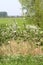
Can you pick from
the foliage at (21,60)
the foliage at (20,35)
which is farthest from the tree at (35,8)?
the foliage at (21,60)

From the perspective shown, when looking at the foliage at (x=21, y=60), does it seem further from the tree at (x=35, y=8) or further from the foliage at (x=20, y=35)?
the tree at (x=35, y=8)

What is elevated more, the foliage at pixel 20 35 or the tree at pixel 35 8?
the tree at pixel 35 8

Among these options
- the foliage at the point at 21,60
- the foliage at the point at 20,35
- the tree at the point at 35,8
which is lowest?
the foliage at the point at 20,35

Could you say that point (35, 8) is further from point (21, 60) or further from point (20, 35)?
point (21, 60)

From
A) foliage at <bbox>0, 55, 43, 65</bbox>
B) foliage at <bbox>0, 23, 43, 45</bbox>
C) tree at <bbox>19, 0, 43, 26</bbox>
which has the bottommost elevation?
foliage at <bbox>0, 23, 43, 45</bbox>

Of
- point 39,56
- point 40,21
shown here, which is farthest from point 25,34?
point 39,56

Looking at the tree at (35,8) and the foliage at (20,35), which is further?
the tree at (35,8)

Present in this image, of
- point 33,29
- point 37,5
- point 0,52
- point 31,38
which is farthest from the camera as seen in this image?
point 37,5

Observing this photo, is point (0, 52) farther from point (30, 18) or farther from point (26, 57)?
point (30, 18)

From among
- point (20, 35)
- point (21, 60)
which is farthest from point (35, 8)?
point (21, 60)

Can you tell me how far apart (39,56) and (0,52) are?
202 cm

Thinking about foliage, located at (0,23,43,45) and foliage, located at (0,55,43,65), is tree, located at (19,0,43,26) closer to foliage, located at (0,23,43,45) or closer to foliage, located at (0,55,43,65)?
foliage, located at (0,23,43,45)

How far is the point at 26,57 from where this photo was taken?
10.6 m

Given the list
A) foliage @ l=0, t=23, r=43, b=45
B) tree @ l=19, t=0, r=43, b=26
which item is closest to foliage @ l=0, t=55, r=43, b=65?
foliage @ l=0, t=23, r=43, b=45
